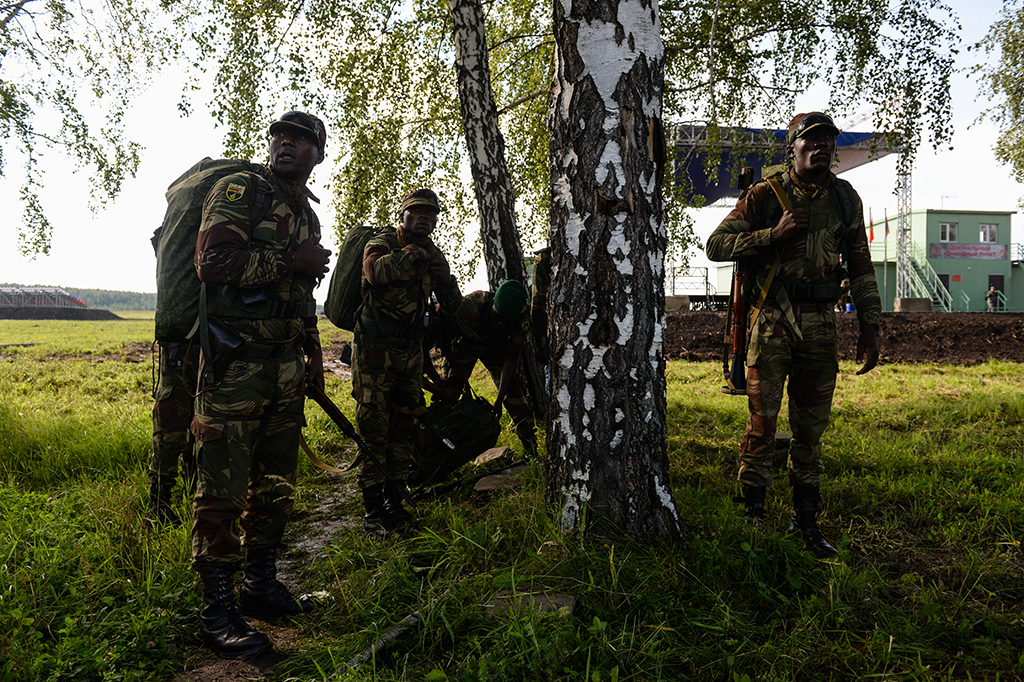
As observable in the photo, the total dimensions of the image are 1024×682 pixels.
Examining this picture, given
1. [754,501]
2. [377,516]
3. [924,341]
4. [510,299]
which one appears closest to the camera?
[754,501]

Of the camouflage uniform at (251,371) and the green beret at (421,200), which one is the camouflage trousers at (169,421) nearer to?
the camouflage uniform at (251,371)

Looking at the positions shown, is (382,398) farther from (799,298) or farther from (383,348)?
(799,298)

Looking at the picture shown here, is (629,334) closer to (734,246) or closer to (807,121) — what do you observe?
(734,246)

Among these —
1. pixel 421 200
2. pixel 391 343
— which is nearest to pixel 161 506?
pixel 391 343

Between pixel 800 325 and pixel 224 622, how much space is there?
3.26 metres

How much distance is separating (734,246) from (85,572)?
3.80m

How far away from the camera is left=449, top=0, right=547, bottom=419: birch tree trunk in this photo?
17.3ft

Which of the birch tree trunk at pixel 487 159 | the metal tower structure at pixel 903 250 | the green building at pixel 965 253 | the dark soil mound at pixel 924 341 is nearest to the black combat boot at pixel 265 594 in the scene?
the birch tree trunk at pixel 487 159

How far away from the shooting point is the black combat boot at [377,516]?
3.39 metres

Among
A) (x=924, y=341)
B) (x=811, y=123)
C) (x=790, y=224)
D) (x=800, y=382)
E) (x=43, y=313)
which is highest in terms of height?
(x=811, y=123)

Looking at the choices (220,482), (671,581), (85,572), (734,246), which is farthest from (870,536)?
(85,572)

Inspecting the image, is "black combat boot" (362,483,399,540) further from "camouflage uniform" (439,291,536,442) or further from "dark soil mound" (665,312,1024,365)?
"dark soil mound" (665,312,1024,365)

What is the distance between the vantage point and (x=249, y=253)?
2.53 metres

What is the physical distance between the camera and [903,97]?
739 cm
